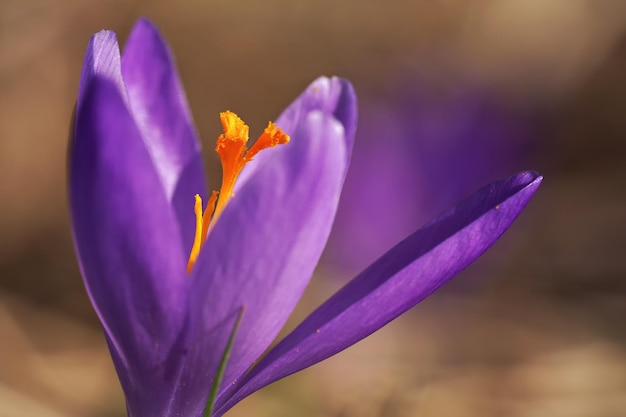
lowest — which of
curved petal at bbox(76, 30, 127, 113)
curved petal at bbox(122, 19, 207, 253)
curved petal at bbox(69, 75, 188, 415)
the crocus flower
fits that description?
curved petal at bbox(69, 75, 188, 415)

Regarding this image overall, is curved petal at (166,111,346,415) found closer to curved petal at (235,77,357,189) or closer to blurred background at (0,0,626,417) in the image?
curved petal at (235,77,357,189)

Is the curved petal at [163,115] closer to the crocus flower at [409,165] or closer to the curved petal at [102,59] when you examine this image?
the curved petal at [102,59]

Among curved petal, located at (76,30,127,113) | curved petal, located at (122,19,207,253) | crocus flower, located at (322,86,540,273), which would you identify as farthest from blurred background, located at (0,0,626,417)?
curved petal, located at (76,30,127,113)

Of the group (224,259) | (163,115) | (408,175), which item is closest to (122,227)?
(224,259)

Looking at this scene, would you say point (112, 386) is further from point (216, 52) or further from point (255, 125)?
point (216, 52)

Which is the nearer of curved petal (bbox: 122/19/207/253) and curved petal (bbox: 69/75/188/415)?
curved petal (bbox: 69/75/188/415)

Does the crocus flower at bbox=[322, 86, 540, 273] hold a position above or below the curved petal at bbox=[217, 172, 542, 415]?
above

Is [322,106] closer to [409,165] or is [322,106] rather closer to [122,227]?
[122,227]

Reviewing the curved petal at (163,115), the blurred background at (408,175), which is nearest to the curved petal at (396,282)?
the curved petal at (163,115)
